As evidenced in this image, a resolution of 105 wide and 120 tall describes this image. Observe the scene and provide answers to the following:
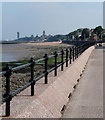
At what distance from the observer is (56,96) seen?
725 centimetres

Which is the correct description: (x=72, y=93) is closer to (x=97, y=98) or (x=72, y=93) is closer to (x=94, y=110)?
(x=97, y=98)

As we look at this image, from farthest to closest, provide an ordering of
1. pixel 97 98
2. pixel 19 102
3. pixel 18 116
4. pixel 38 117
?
1. pixel 97 98
2. pixel 19 102
3. pixel 38 117
4. pixel 18 116

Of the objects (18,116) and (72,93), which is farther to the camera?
(72,93)

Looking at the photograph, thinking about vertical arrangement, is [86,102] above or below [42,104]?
below

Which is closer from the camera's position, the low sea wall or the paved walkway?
the low sea wall

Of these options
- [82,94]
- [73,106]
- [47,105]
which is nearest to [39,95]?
[47,105]

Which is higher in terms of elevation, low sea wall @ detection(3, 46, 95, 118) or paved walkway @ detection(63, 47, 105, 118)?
low sea wall @ detection(3, 46, 95, 118)

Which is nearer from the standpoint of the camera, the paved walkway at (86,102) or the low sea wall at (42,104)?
the low sea wall at (42,104)

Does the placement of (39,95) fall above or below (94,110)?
above

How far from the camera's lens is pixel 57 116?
620cm

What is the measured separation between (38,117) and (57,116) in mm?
827

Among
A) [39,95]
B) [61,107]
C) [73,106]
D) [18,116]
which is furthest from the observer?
[73,106]

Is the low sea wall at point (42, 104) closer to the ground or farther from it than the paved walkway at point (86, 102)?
farther from it

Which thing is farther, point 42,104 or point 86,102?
point 86,102
